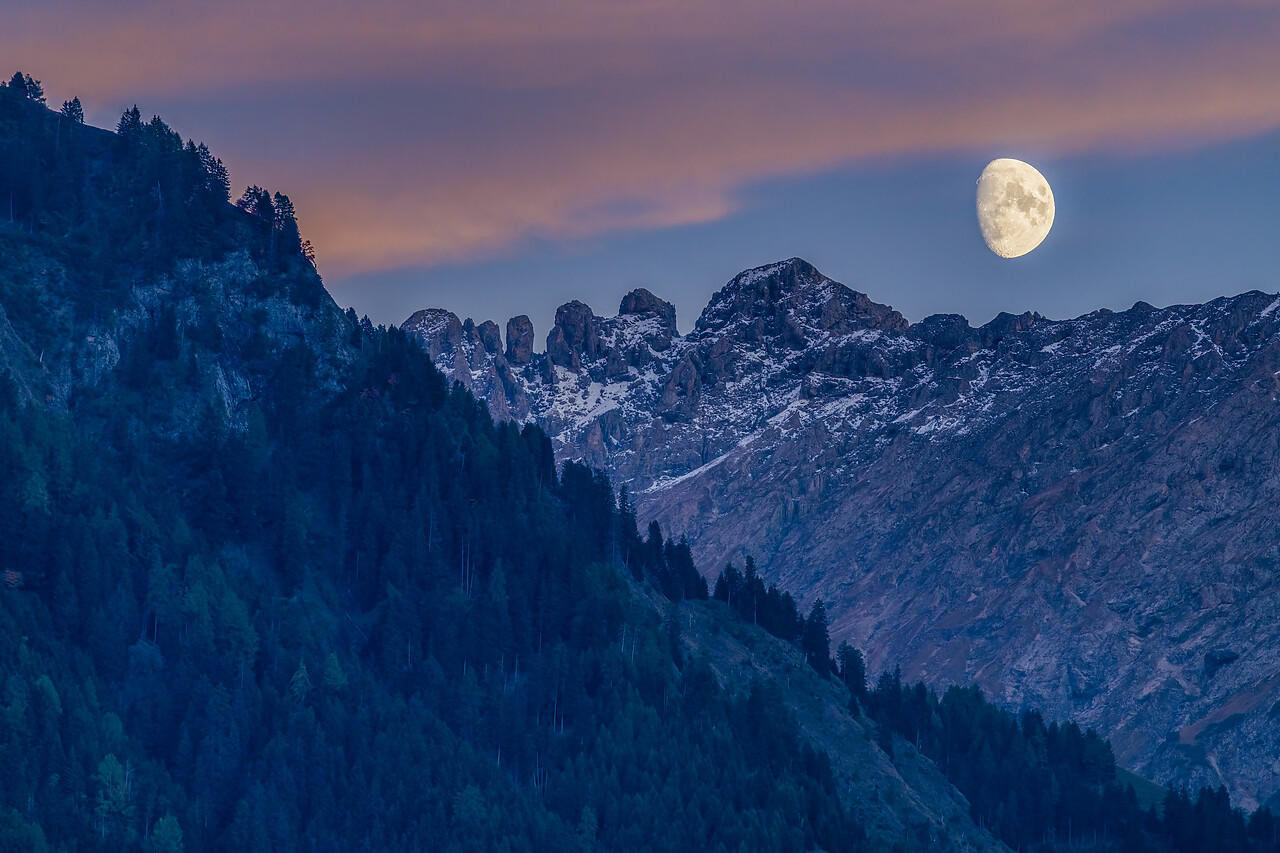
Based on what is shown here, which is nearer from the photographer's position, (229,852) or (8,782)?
(8,782)

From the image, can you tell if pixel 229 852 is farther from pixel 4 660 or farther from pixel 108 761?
pixel 4 660

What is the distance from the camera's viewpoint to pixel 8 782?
18712 centimetres

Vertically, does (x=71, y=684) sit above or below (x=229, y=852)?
above

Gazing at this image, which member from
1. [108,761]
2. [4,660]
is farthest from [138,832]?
[4,660]

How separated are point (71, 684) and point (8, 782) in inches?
583

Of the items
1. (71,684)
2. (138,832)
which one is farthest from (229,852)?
(71,684)

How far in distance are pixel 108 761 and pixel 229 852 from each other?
51.8 ft

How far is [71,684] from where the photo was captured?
200 meters

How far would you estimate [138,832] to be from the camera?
193625mm

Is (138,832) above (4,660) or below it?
below

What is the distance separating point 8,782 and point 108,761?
9.69 meters

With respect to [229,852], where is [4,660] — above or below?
above

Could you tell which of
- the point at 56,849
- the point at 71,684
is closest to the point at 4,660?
the point at 71,684

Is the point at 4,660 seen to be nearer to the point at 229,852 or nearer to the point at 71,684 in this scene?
the point at 71,684
